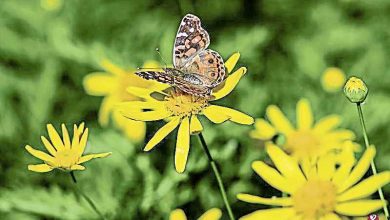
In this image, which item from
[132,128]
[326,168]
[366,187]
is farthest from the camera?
[132,128]

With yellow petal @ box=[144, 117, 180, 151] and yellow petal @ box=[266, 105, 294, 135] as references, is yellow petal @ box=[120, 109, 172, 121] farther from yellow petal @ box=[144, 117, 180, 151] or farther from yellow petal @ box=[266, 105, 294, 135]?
yellow petal @ box=[266, 105, 294, 135]

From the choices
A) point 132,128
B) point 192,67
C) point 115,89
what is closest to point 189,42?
point 192,67

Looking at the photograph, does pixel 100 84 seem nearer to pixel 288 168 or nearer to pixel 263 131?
pixel 263 131

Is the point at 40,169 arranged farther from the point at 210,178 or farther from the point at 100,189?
the point at 210,178

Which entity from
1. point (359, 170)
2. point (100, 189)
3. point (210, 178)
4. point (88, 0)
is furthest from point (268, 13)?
point (359, 170)

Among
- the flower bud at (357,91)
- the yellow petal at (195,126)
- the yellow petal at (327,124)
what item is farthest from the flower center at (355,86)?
the yellow petal at (327,124)

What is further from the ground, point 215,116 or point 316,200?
point 215,116
